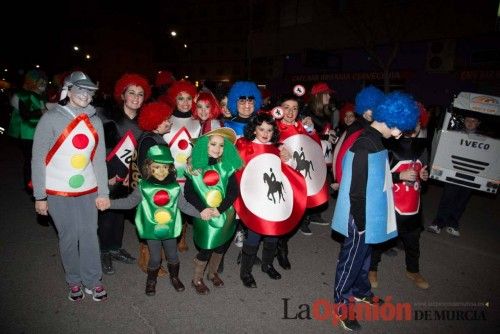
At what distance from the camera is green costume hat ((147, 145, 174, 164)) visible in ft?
10.8

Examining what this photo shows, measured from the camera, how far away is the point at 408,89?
1722 cm

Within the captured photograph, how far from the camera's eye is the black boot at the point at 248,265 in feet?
12.9

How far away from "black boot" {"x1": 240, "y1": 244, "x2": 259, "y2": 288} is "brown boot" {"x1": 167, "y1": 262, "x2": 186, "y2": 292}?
2.37 ft

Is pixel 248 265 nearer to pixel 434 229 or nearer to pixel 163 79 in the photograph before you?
pixel 434 229

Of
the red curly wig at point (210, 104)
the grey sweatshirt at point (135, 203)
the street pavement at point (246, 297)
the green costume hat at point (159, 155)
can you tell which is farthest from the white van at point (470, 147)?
the green costume hat at point (159, 155)

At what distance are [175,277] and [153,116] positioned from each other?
183 cm

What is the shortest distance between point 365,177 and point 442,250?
3312 mm

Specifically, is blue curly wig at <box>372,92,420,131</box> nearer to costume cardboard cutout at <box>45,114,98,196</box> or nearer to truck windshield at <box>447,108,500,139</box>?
costume cardboard cutout at <box>45,114,98,196</box>

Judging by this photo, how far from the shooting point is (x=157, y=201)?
11.1 feet

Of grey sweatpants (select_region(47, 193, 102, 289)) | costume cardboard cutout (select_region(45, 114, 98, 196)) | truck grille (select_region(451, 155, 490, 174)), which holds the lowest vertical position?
grey sweatpants (select_region(47, 193, 102, 289))

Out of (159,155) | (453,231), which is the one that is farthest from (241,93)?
(453,231)

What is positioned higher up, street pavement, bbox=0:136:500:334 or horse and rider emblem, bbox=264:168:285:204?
horse and rider emblem, bbox=264:168:285:204

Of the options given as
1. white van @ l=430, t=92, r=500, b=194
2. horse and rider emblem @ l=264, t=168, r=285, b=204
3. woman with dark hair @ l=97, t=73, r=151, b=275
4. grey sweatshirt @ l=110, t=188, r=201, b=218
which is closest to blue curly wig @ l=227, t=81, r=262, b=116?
woman with dark hair @ l=97, t=73, r=151, b=275

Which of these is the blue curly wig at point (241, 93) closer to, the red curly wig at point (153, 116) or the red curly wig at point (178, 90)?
the red curly wig at point (178, 90)
